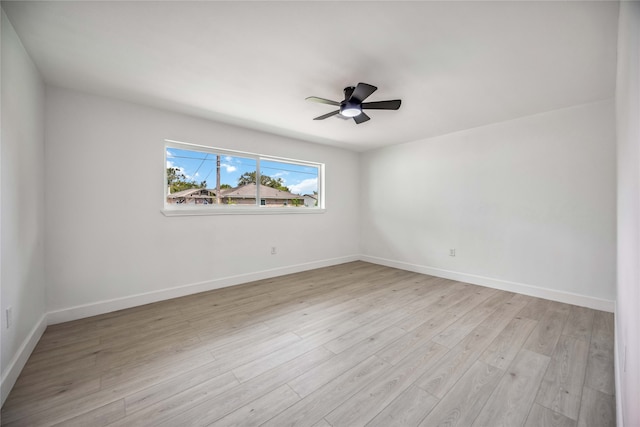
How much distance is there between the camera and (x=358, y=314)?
276cm

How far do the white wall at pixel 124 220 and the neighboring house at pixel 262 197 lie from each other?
273mm

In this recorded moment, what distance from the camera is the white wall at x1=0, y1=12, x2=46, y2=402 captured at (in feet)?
5.42

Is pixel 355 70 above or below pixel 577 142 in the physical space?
above

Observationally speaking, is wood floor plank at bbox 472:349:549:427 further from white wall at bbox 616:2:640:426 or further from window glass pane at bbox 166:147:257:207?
window glass pane at bbox 166:147:257:207

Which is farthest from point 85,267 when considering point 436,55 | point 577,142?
point 577,142

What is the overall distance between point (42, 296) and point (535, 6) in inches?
177

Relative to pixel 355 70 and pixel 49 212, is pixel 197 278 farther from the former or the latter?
pixel 355 70

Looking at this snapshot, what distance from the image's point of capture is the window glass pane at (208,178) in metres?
3.35

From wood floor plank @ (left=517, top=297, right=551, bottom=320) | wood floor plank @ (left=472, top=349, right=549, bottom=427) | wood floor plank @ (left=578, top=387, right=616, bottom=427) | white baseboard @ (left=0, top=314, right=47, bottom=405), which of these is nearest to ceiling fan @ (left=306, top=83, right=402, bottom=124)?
wood floor plank @ (left=472, top=349, right=549, bottom=427)

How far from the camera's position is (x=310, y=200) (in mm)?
4934

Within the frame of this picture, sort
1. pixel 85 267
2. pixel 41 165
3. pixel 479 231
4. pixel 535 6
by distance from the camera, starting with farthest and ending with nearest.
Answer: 1. pixel 479 231
2. pixel 85 267
3. pixel 41 165
4. pixel 535 6

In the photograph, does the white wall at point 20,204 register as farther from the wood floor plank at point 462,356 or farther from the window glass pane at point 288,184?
the wood floor plank at point 462,356

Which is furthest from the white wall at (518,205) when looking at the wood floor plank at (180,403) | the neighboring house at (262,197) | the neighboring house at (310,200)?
the wood floor plank at (180,403)

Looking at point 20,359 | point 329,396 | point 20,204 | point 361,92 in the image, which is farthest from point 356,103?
point 20,359
